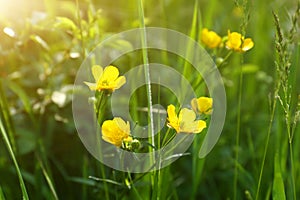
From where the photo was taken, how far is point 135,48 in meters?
1.61

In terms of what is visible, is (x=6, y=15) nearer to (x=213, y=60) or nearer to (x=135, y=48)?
(x=135, y=48)

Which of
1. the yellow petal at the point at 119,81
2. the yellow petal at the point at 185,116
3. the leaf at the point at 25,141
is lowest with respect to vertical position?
the leaf at the point at 25,141

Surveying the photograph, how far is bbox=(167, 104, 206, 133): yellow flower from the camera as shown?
100cm

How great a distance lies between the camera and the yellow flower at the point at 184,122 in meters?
1.00

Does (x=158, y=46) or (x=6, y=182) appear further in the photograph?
(x=158, y=46)

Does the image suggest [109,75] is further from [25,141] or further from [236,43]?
[25,141]

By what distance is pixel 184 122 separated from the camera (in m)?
1.02

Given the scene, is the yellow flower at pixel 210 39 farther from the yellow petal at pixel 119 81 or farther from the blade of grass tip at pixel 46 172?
the blade of grass tip at pixel 46 172

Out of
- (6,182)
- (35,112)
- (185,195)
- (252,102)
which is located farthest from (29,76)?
(252,102)

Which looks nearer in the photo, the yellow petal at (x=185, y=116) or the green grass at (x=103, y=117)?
the yellow petal at (x=185, y=116)

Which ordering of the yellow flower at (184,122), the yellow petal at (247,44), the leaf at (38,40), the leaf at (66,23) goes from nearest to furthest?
the yellow flower at (184,122), the yellow petal at (247,44), the leaf at (66,23), the leaf at (38,40)

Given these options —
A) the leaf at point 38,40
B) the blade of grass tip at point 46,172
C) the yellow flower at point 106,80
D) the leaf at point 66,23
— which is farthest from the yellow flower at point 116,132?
the leaf at point 38,40

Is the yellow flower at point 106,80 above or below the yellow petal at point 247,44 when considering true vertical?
below

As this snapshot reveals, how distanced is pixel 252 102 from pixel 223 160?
1.11ft
